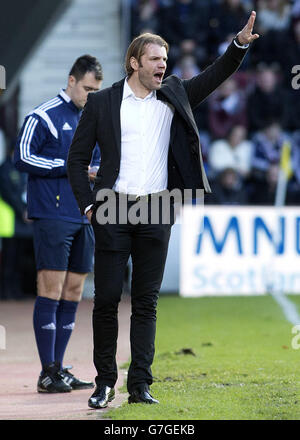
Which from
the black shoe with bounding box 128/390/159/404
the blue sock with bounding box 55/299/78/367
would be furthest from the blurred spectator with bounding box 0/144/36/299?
the black shoe with bounding box 128/390/159/404

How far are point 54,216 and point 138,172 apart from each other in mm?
1232

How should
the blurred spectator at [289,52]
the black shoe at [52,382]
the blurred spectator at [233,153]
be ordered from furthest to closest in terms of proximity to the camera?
the blurred spectator at [289,52] → the blurred spectator at [233,153] → the black shoe at [52,382]

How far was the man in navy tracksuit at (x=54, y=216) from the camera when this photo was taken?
698cm

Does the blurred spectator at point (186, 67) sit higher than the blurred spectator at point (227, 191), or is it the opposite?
the blurred spectator at point (186, 67)

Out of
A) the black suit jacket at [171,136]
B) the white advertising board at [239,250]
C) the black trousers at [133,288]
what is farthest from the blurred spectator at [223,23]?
the black trousers at [133,288]

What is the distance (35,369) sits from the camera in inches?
315

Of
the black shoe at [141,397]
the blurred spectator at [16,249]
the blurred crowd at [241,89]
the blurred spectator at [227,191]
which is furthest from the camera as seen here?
the blurred crowd at [241,89]

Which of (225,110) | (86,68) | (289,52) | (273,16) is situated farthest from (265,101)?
(86,68)

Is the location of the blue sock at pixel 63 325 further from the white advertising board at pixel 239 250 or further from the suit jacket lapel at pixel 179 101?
the white advertising board at pixel 239 250

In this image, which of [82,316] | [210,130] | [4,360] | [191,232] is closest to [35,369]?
[4,360]

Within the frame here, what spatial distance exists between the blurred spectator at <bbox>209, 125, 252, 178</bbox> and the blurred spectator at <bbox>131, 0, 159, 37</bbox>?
2090mm

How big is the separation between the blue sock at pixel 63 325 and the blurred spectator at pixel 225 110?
892 cm

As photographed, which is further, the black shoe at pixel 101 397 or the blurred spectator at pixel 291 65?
the blurred spectator at pixel 291 65

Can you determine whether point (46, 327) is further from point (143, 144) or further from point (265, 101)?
point (265, 101)
